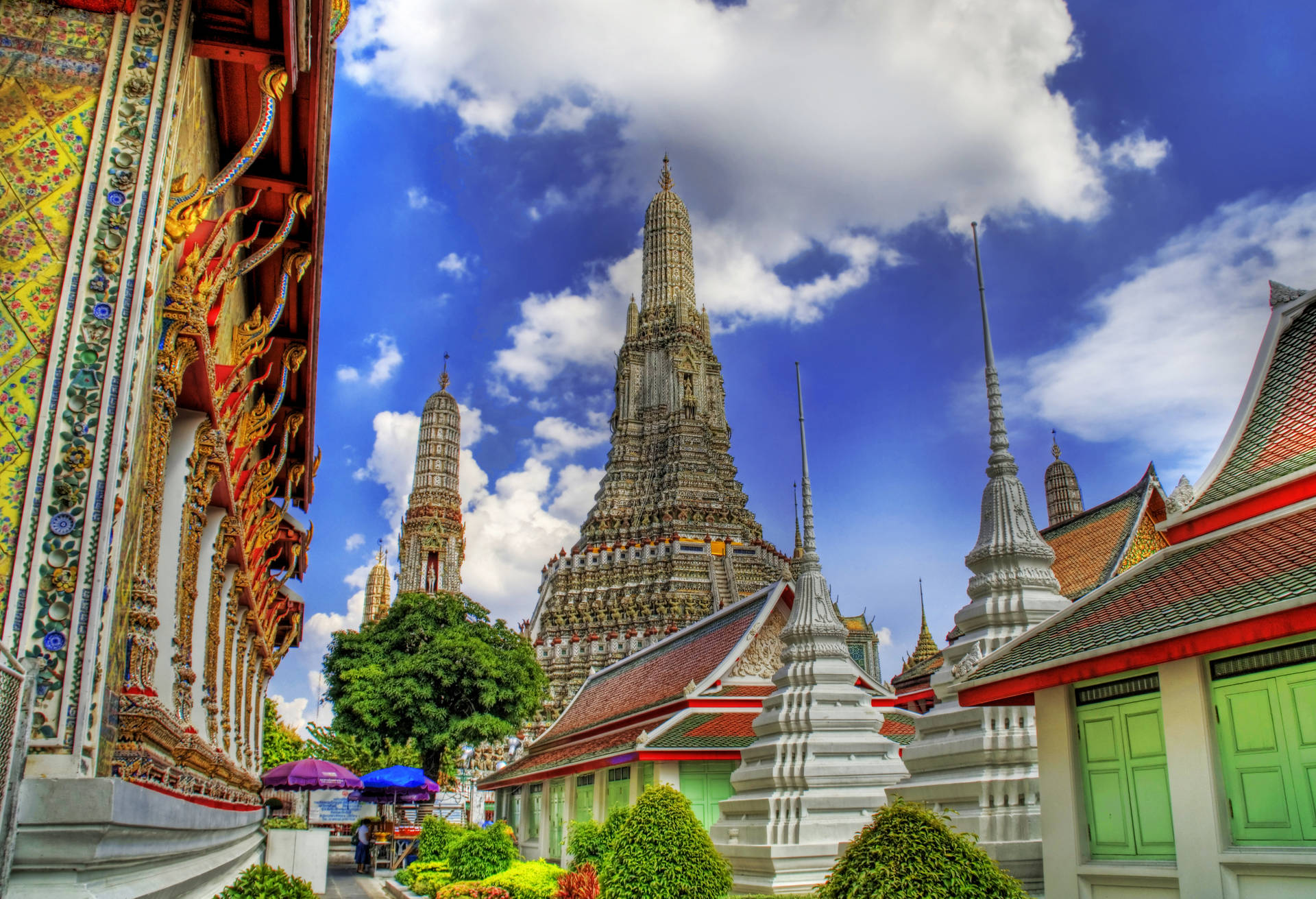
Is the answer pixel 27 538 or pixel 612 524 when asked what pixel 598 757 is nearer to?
pixel 27 538

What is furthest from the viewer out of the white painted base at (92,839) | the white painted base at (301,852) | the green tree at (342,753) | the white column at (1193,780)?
the green tree at (342,753)

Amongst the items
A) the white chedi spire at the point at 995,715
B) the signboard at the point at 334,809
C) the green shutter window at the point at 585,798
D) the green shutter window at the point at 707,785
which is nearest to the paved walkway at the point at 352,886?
the green shutter window at the point at 585,798

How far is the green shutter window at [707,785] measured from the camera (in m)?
16.3

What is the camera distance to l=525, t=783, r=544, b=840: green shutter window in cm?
2383

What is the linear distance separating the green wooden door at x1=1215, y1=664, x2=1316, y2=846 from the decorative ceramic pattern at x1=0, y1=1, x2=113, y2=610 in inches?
269

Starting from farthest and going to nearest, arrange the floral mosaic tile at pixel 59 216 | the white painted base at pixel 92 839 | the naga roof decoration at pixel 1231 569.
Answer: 1. the naga roof decoration at pixel 1231 569
2. the floral mosaic tile at pixel 59 216
3. the white painted base at pixel 92 839

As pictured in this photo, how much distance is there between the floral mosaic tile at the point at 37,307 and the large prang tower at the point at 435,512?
186ft

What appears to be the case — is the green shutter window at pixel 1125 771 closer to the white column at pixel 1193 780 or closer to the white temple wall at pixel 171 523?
the white column at pixel 1193 780

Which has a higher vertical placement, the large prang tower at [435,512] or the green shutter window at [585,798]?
the large prang tower at [435,512]

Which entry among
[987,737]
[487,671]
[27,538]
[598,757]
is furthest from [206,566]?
[487,671]

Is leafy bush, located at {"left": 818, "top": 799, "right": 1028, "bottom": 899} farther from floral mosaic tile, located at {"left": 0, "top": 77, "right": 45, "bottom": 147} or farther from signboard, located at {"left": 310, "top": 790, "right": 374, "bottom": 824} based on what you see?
signboard, located at {"left": 310, "top": 790, "right": 374, "bottom": 824}

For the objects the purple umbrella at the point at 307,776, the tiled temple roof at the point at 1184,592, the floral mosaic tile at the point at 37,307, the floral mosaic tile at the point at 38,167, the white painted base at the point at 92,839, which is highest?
the floral mosaic tile at the point at 38,167

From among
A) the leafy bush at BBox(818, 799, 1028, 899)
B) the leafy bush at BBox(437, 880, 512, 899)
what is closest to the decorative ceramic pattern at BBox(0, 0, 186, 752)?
the leafy bush at BBox(818, 799, 1028, 899)

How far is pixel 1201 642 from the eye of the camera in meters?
6.02
